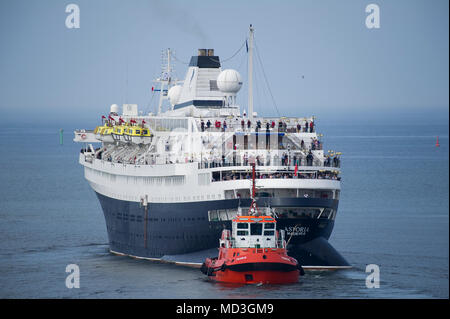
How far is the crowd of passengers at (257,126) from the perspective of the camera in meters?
82.9

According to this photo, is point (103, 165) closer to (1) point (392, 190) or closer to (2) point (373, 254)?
(2) point (373, 254)

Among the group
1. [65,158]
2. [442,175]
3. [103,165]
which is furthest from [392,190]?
[65,158]

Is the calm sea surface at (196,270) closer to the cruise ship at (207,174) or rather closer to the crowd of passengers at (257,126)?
the cruise ship at (207,174)

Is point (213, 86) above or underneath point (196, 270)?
above

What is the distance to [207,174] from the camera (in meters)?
77.9

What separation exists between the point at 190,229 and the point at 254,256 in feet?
35.3

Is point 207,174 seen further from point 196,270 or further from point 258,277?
point 258,277

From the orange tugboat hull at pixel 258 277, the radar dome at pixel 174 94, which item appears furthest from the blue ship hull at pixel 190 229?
the radar dome at pixel 174 94

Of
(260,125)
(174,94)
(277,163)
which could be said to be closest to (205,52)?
(174,94)

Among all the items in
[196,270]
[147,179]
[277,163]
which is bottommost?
[196,270]

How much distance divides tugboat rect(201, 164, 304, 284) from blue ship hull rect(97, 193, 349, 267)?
11.5ft

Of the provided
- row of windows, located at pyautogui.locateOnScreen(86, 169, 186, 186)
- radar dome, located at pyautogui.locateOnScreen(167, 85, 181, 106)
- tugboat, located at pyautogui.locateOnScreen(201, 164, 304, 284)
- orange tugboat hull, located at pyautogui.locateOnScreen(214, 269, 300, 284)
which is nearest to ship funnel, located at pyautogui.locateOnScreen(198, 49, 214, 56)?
radar dome, located at pyautogui.locateOnScreen(167, 85, 181, 106)

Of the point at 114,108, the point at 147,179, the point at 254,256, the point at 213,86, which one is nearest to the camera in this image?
the point at 254,256

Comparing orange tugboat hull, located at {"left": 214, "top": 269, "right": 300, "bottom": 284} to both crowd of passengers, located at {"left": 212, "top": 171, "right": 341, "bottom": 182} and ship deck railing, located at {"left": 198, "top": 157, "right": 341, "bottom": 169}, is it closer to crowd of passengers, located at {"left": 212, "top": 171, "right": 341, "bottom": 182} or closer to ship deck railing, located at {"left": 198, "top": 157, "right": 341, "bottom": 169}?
crowd of passengers, located at {"left": 212, "top": 171, "right": 341, "bottom": 182}
